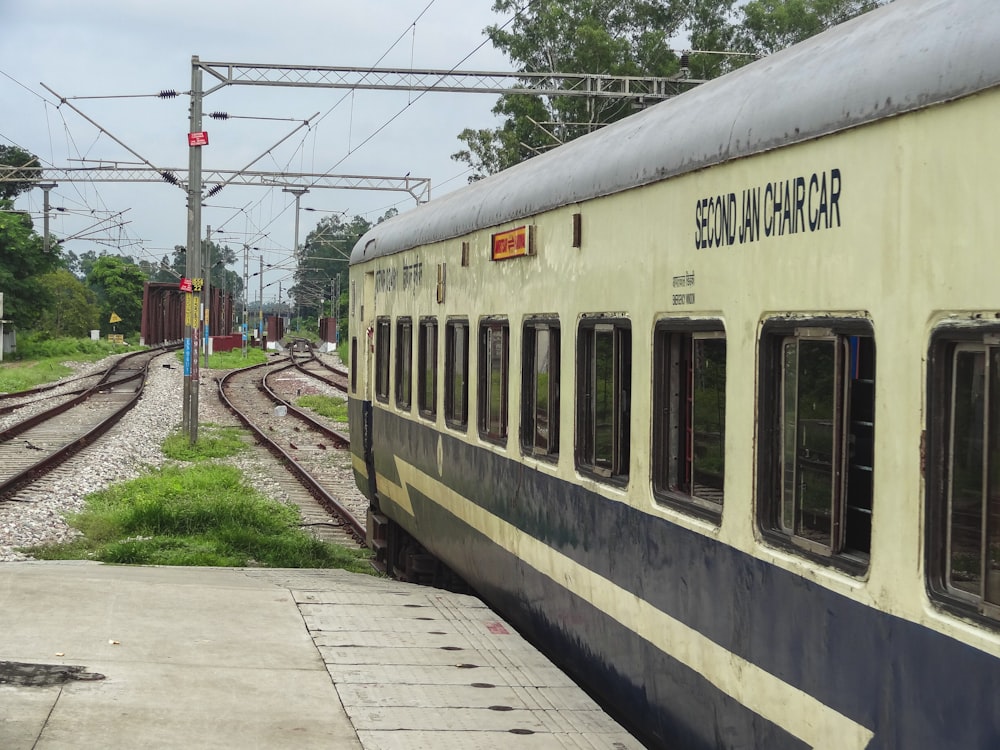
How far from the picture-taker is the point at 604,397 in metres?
6.36

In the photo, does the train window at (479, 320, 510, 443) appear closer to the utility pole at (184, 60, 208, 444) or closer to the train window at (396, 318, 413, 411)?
the train window at (396, 318, 413, 411)

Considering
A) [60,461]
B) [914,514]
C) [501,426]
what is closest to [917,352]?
[914,514]

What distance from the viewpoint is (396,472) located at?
11773mm

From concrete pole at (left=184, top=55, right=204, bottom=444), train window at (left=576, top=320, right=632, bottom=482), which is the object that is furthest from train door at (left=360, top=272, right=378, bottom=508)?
concrete pole at (left=184, top=55, right=204, bottom=444)

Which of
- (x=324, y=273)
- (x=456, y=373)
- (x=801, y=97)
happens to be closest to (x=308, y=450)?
(x=456, y=373)

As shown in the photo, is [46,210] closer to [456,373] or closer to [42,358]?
[42,358]

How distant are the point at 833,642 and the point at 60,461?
17.9m

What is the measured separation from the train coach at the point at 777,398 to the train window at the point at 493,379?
23cm

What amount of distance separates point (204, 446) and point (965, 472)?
68.6 ft

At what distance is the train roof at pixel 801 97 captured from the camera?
359cm

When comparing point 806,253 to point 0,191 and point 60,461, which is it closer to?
point 60,461

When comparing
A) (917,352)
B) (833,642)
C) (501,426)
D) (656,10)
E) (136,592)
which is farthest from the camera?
(656,10)

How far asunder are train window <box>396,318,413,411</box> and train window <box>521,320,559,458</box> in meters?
3.54

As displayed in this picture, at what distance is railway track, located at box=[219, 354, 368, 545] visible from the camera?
16250mm
